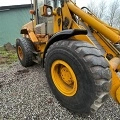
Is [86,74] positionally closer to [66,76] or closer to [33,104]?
[66,76]

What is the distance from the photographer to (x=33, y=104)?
3492mm

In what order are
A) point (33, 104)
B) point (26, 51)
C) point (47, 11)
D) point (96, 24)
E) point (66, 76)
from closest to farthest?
point (66, 76), point (33, 104), point (96, 24), point (47, 11), point (26, 51)

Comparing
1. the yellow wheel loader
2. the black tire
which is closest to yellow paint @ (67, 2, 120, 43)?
the yellow wheel loader

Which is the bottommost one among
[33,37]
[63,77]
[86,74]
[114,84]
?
[33,37]

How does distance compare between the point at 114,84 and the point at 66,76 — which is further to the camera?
the point at 66,76

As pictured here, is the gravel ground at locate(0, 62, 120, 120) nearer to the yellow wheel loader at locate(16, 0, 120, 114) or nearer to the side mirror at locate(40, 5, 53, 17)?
the yellow wheel loader at locate(16, 0, 120, 114)

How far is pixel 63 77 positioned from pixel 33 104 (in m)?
0.74

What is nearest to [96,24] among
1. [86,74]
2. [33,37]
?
[86,74]

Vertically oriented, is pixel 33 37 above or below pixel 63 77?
below

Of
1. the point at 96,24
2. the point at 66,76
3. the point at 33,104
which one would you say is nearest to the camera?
the point at 66,76

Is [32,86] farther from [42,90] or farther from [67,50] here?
[67,50]

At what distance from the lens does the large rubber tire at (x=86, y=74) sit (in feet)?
8.59

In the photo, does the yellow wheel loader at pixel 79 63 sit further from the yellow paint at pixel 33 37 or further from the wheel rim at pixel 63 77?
the yellow paint at pixel 33 37

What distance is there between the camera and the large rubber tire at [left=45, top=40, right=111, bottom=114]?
Result: 8.59ft
